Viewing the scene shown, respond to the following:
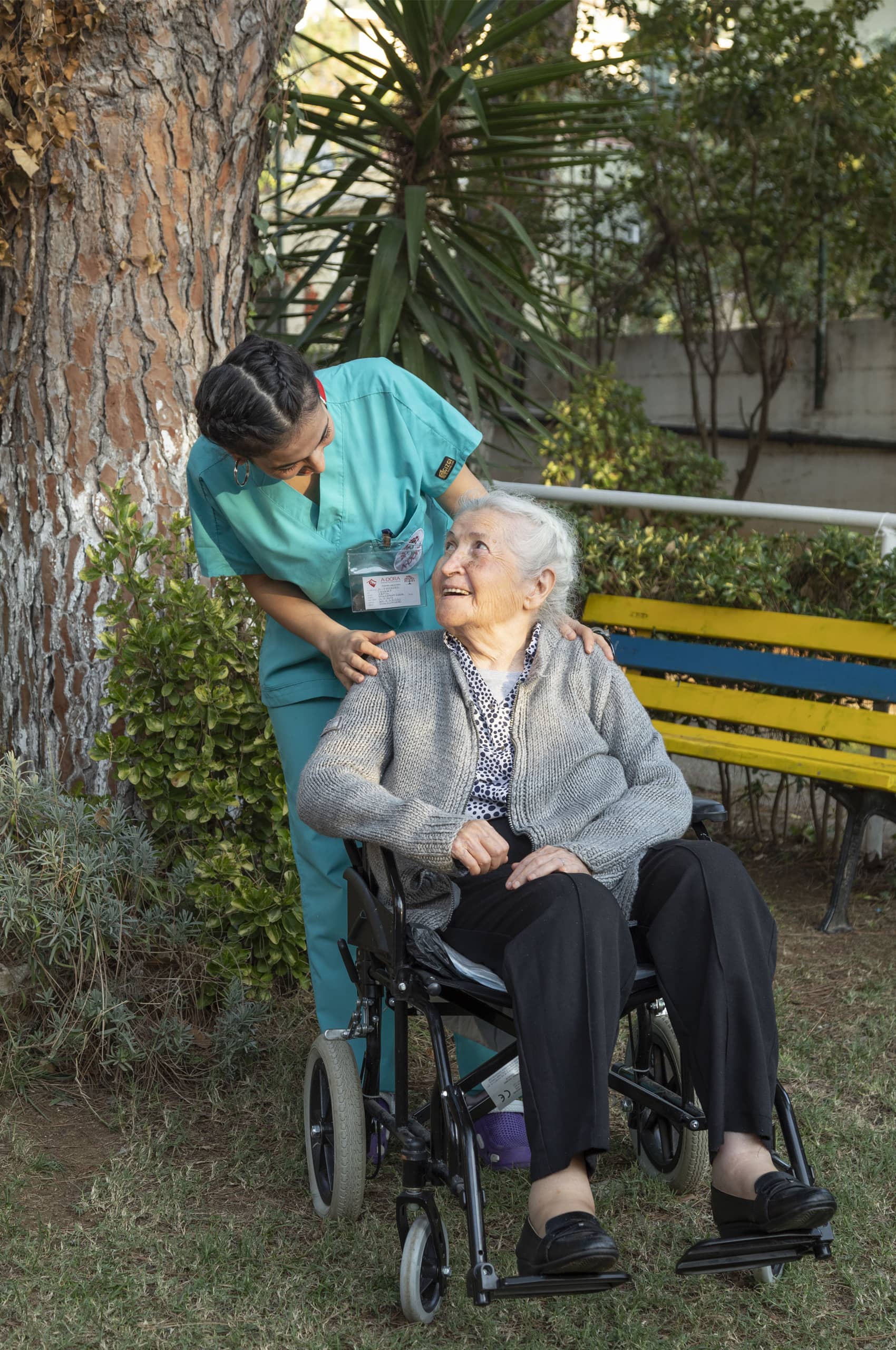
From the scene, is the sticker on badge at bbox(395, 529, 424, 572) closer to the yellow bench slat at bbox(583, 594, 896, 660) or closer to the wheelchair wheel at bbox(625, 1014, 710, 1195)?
the wheelchair wheel at bbox(625, 1014, 710, 1195)

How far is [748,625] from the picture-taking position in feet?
14.1

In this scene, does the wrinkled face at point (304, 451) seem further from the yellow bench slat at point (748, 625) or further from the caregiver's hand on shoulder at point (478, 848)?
the yellow bench slat at point (748, 625)

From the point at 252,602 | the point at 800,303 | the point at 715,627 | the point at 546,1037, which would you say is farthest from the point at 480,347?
the point at 800,303

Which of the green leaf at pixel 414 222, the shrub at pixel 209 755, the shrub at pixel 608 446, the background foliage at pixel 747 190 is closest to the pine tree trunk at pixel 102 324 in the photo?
the shrub at pixel 209 755

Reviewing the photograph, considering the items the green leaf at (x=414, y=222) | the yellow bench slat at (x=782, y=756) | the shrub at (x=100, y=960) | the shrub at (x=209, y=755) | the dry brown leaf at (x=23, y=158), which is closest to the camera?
the shrub at (x=100, y=960)

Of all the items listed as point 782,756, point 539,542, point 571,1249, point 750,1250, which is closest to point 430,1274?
point 571,1249

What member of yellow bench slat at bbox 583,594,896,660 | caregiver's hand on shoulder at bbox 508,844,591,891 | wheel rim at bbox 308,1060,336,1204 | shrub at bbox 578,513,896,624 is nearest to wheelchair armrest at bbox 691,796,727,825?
caregiver's hand on shoulder at bbox 508,844,591,891

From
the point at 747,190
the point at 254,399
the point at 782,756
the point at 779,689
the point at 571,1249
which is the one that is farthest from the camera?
the point at 747,190

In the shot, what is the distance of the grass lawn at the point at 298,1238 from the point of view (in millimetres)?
2256

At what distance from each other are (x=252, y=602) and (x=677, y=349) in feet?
22.4

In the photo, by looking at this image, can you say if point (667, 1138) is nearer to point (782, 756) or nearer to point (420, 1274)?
point (420, 1274)

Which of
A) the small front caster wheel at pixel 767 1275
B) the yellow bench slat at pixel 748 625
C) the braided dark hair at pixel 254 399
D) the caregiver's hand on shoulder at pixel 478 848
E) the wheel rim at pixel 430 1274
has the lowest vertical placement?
the small front caster wheel at pixel 767 1275

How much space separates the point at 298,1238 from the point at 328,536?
1.41 meters

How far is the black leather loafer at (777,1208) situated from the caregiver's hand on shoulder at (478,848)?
0.65m
